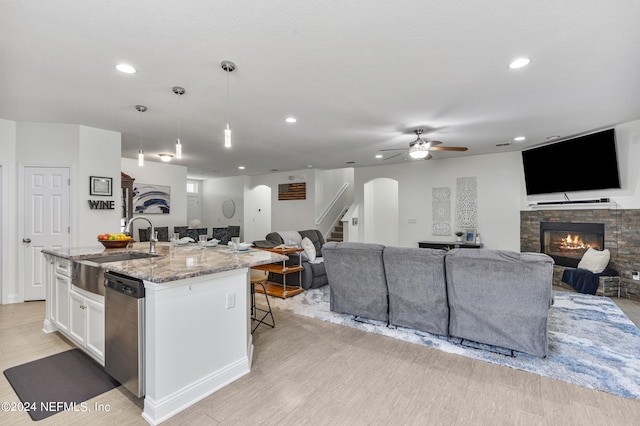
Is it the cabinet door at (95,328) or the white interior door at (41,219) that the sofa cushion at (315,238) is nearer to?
the white interior door at (41,219)

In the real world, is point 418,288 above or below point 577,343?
above

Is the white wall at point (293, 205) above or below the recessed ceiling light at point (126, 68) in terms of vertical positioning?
below

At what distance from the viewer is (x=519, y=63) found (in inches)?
105

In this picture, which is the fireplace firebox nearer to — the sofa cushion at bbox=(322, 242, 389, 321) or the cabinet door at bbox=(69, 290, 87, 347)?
the sofa cushion at bbox=(322, 242, 389, 321)

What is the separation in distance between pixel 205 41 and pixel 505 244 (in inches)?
272

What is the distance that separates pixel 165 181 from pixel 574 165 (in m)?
9.08

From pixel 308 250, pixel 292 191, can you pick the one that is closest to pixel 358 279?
pixel 308 250

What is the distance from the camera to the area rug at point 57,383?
211 cm

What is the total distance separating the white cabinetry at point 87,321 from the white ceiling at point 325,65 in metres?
2.08

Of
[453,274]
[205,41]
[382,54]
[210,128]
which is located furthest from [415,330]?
[210,128]

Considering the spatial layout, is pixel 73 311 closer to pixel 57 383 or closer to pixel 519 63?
pixel 57 383

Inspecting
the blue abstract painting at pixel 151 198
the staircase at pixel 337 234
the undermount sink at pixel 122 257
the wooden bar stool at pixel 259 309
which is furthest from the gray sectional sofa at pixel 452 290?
→ the blue abstract painting at pixel 151 198

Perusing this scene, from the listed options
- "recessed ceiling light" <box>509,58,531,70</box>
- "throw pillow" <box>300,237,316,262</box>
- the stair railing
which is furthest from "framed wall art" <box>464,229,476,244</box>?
"recessed ceiling light" <box>509,58,531,70</box>

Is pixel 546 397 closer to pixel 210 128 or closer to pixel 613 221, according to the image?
pixel 613 221
